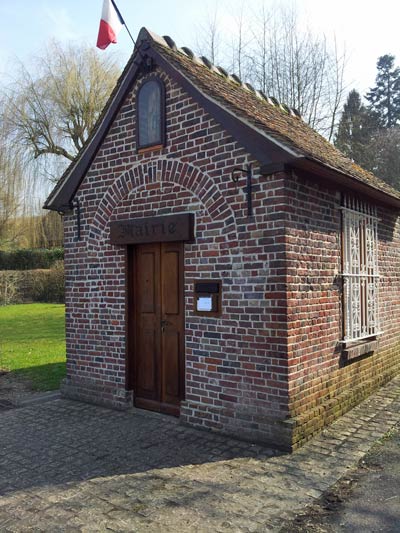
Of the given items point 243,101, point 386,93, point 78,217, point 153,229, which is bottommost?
point 153,229

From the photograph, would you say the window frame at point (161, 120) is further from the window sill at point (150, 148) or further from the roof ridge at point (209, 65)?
the roof ridge at point (209, 65)

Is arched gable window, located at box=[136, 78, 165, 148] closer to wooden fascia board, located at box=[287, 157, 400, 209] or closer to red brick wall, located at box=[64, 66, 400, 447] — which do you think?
red brick wall, located at box=[64, 66, 400, 447]

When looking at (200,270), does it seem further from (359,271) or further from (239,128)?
(359,271)

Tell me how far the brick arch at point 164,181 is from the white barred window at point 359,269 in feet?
6.21

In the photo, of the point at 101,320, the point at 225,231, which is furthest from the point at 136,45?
the point at 101,320

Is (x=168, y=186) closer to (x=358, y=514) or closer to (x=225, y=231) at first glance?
(x=225, y=231)

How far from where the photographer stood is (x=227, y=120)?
5.65 metres

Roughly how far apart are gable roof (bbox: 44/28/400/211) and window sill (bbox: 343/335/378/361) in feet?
7.17

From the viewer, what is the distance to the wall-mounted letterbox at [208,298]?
18.8ft

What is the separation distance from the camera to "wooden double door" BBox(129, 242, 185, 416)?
623cm

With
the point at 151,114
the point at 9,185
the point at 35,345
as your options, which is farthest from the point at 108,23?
the point at 9,185

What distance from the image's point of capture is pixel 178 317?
6246 millimetres

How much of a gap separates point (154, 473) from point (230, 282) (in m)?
2.26

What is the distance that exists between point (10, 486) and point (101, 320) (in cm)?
292
